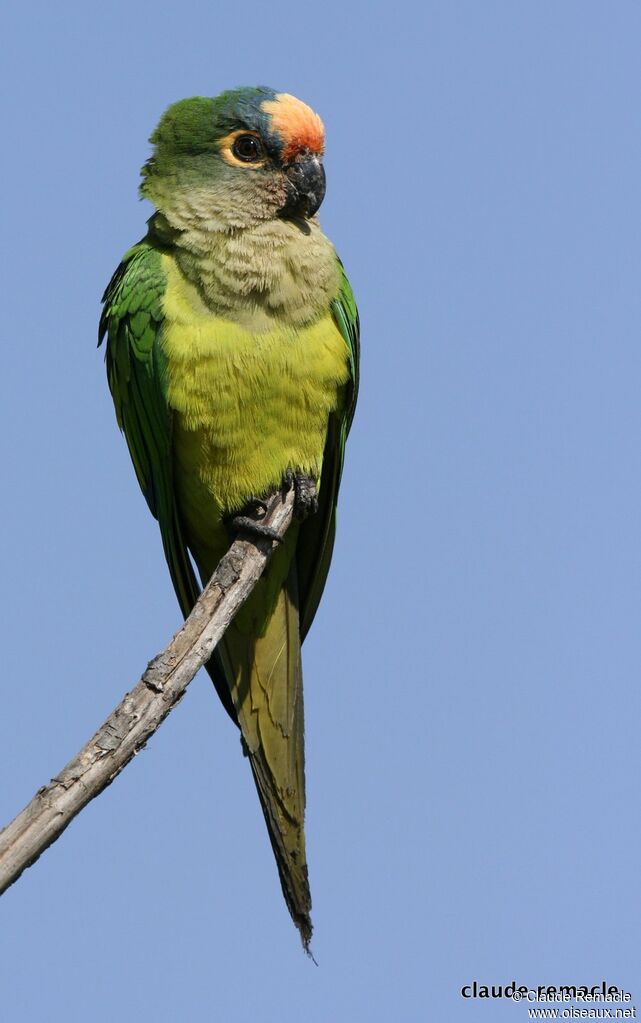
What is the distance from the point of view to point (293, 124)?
630cm

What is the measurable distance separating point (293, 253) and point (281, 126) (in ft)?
2.50

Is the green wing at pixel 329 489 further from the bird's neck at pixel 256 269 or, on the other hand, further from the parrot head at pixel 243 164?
the parrot head at pixel 243 164

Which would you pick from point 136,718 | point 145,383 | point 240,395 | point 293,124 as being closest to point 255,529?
point 240,395

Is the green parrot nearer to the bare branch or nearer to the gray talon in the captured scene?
the gray talon

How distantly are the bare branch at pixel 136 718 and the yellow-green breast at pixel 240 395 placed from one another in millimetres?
343

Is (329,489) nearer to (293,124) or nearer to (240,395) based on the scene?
(240,395)

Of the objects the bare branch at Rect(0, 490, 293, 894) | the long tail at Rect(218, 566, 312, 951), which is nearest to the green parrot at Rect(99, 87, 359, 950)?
the long tail at Rect(218, 566, 312, 951)

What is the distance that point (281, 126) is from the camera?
629 centimetres

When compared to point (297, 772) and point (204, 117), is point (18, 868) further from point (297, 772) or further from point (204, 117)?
point (204, 117)

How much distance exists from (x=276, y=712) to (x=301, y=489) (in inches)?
50.5

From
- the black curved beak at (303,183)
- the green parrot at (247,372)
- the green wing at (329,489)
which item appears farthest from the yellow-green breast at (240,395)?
the black curved beak at (303,183)

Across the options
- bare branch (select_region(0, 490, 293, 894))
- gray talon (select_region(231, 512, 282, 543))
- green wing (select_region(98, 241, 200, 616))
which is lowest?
bare branch (select_region(0, 490, 293, 894))

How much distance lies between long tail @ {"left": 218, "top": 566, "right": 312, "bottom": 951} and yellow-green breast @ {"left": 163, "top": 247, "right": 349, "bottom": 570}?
76 centimetres

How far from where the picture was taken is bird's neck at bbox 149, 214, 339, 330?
5.98 metres
